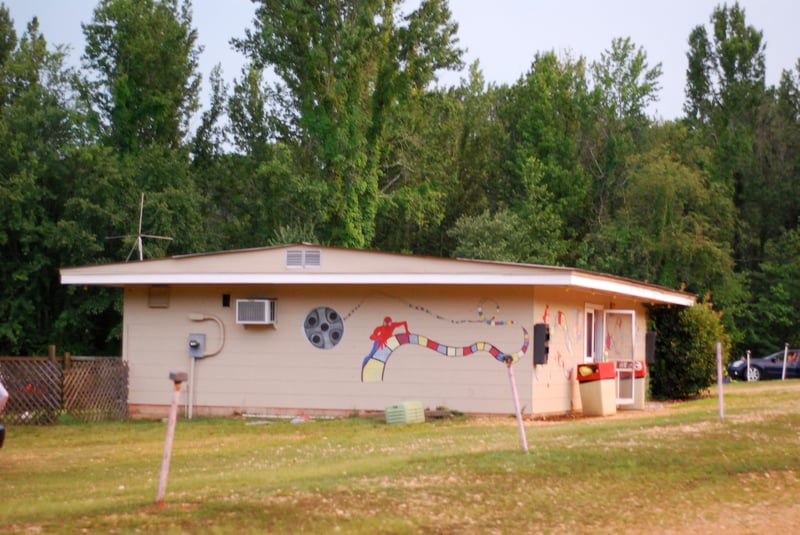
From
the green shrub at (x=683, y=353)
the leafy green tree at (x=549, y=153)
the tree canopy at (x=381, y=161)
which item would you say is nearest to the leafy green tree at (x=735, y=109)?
the tree canopy at (x=381, y=161)

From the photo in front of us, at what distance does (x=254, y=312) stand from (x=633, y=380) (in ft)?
25.7

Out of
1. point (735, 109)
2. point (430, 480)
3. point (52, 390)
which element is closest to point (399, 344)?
point (52, 390)

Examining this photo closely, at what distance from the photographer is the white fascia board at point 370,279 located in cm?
1944

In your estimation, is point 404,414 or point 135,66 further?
point 135,66

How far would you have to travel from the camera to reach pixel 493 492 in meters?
10.8

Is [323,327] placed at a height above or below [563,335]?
above

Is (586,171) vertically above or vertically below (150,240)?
above

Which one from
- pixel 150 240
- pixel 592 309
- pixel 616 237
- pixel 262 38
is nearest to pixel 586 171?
pixel 616 237

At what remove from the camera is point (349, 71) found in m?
39.7

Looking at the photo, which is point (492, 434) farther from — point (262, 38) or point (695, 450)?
point (262, 38)

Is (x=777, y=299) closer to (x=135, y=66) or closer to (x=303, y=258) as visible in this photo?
(x=135, y=66)

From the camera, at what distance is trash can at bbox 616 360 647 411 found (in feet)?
75.3

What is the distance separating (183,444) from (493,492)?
24.6 feet

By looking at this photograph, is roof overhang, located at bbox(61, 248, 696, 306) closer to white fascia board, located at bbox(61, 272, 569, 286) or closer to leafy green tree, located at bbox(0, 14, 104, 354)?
white fascia board, located at bbox(61, 272, 569, 286)
